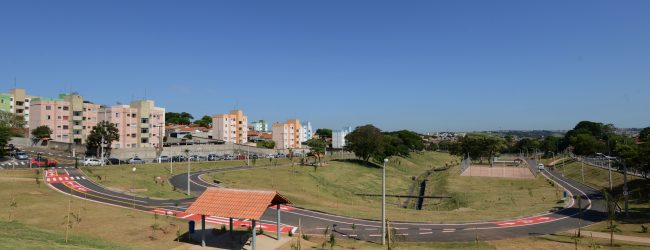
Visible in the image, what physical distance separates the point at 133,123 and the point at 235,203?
9627 cm

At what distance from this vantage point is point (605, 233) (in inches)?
1307

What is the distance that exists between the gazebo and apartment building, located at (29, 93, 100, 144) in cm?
9938

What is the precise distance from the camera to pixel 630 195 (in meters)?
53.7

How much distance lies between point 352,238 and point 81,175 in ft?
147

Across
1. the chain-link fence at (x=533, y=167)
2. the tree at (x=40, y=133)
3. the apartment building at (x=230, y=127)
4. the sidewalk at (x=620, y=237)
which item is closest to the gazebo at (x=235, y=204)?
the sidewalk at (x=620, y=237)

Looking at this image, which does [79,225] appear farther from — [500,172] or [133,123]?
[133,123]

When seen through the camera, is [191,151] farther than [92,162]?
Yes

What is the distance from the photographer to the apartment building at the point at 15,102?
442ft

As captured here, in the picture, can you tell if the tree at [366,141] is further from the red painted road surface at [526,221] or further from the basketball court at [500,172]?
the red painted road surface at [526,221]

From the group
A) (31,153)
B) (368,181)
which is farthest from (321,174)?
(31,153)

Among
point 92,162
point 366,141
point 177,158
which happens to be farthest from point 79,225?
point 366,141

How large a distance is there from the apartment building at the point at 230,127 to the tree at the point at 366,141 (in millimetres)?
61848

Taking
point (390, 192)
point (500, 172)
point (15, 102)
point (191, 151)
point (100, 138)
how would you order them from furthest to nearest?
point (15, 102) < point (191, 151) < point (100, 138) < point (500, 172) < point (390, 192)

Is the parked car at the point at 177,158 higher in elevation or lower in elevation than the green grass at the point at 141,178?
higher
